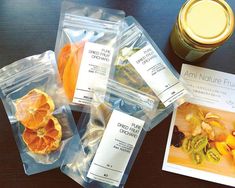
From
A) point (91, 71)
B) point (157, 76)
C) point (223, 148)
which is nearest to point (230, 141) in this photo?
point (223, 148)

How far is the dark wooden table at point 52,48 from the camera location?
0.55 meters

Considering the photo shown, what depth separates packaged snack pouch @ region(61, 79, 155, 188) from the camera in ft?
1.74

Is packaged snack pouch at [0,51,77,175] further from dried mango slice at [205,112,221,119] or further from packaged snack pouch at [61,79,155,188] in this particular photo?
dried mango slice at [205,112,221,119]

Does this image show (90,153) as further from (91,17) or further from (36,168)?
Result: (91,17)

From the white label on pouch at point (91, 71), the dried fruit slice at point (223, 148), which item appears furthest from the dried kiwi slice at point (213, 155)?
the white label on pouch at point (91, 71)

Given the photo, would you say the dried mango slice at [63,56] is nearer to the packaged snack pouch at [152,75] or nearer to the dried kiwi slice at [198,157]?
the packaged snack pouch at [152,75]

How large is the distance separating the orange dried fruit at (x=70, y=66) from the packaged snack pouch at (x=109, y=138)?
1.9 inches

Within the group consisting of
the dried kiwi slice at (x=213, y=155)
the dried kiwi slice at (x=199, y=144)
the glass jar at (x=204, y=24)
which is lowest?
the dried kiwi slice at (x=213, y=155)

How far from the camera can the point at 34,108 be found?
0.54 m

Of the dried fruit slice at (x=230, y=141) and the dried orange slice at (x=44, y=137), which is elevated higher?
the dried fruit slice at (x=230, y=141)

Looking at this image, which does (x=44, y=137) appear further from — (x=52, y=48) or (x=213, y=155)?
(x=213, y=155)

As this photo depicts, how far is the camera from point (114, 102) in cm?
55

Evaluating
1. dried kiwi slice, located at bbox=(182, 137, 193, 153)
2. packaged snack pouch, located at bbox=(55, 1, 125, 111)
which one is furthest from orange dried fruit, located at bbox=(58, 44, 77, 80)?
dried kiwi slice, located at bbox=(182, 137, 193, 153)

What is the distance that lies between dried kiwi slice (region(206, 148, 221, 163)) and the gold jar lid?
20 cm
